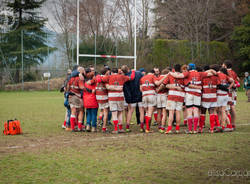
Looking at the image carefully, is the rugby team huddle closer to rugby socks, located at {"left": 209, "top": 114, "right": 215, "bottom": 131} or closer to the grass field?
rugby socks, located at {"left": 209, "top": 114, "right": 215, "bottom": 131}

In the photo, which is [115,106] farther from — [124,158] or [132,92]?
[124,158]

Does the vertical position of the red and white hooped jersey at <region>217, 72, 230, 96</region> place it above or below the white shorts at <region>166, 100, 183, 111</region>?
above

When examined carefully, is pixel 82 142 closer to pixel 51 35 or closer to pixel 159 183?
pixel 159 183

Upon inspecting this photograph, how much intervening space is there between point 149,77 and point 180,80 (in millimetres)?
1033

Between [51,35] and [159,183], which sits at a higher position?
[51,35]

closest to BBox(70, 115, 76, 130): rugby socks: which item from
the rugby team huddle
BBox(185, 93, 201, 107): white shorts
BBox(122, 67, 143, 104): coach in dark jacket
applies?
the rugby team huddle

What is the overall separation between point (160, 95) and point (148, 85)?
0.75 m

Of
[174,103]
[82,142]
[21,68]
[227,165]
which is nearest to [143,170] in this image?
[227,165]

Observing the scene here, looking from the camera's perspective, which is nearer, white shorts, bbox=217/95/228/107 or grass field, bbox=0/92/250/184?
grass field, bbox=0/92/250/184

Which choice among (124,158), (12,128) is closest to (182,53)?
(12,128)

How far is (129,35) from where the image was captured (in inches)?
1411

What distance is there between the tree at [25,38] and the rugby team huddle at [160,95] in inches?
1207

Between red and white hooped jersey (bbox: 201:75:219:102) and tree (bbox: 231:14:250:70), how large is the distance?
122 feet

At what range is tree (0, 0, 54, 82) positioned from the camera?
41.9 metres
